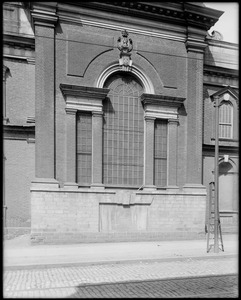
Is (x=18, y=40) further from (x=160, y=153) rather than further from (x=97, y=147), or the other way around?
(x=160, y=153)

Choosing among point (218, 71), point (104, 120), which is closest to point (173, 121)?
point (104, 120)

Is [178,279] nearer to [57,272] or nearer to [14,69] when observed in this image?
[57,272]

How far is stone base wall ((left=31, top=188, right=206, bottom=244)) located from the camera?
12320 mm

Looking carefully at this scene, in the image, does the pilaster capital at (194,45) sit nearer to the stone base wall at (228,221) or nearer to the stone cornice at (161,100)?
the stone cornice at (161,100)

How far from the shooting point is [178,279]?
7500 millimetres

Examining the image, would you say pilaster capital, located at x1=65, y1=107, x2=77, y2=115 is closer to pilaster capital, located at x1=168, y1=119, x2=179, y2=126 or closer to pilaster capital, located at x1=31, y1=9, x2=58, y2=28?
pilaster capital, located at x1=31, y1=9, x2=58, y2=28

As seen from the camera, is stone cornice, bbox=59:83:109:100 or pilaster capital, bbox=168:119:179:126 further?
pilaster capital, bbox=168:119:179:126

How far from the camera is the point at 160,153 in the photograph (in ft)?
48.1

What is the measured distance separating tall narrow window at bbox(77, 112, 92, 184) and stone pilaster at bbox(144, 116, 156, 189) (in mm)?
2979

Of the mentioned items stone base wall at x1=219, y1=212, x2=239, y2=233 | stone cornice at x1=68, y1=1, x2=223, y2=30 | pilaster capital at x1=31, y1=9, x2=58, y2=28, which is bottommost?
stone base wall at x1=219, y1=212, x2=239, y2=233

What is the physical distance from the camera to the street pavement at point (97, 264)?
6.98 m

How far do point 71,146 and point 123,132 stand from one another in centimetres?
291

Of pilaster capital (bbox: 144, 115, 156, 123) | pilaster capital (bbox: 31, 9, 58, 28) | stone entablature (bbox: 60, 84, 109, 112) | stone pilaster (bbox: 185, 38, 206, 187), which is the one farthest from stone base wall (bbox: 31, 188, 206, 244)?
pilaster capital (bbox: 31, 9, 58, 28)

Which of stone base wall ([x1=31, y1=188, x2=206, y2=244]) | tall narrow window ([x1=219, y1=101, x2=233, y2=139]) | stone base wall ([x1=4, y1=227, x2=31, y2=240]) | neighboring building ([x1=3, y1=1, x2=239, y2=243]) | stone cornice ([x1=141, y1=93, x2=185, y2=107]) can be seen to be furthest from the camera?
tall narrow window ([x1=219, y1=101, x2=233, y2=139])
